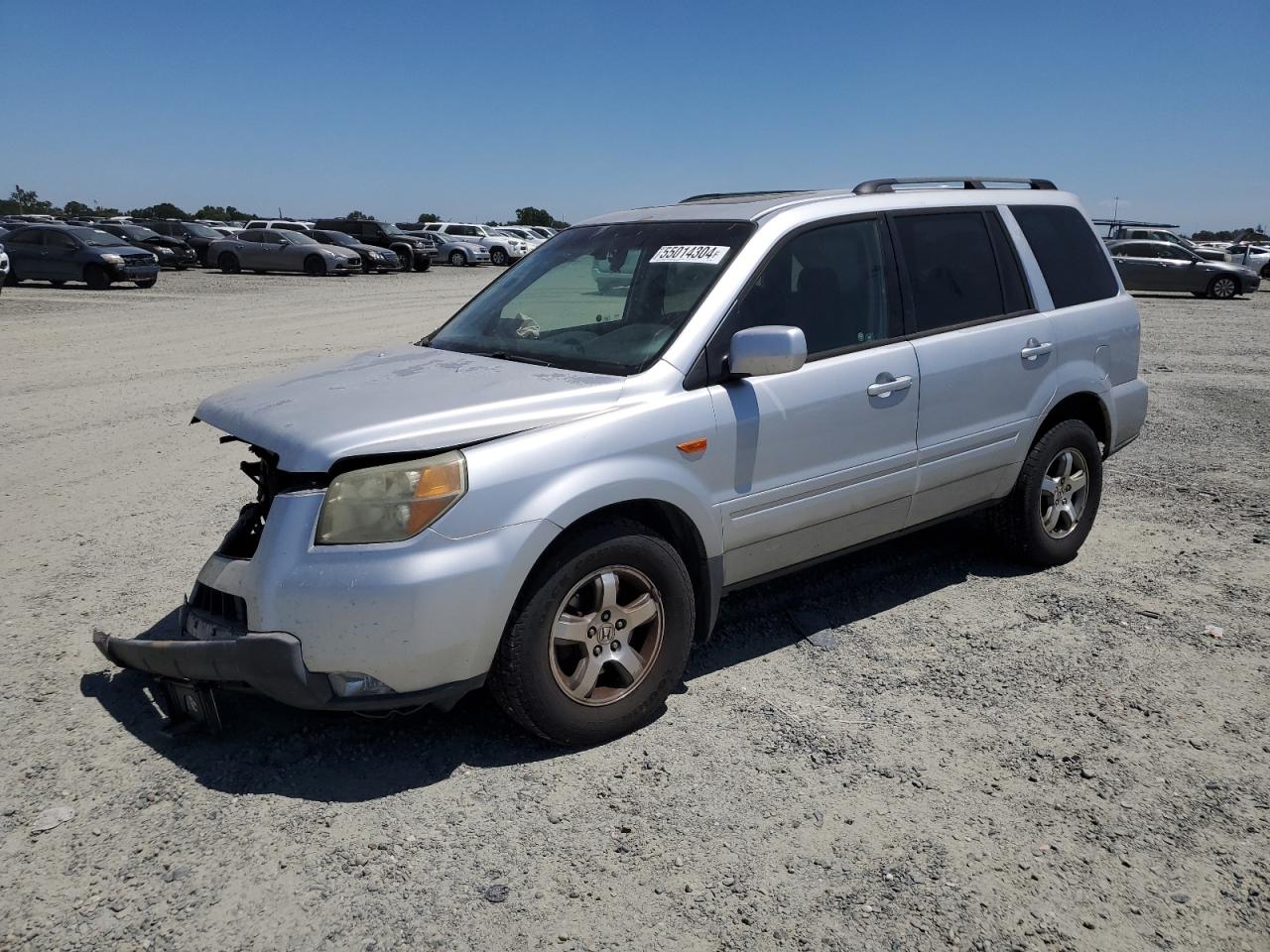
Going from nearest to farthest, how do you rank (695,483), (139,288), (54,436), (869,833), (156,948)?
(156,948) → (869,833) → (695,483) → (54,436) → (139,288)

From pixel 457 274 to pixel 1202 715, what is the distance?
3444 centimetres

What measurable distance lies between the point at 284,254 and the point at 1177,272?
2619 centimetres

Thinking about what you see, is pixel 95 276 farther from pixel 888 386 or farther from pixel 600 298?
pixel 888 386

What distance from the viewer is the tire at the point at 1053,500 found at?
17.5ft

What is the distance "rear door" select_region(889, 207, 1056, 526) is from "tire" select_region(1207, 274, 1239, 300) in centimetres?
2657

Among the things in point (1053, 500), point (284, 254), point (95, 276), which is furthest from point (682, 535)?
point (284, 254)

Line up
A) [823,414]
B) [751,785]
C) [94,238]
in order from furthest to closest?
[94,238] → [823,414] → [751,785]

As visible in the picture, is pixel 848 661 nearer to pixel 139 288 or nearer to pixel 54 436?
pixel 54 436

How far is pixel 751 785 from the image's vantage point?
348cm

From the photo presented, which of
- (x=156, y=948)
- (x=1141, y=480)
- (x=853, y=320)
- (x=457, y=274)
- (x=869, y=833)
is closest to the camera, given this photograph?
(x=156, y=948)

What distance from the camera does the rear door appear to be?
4723 mm

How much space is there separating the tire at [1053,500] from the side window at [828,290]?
1.29m

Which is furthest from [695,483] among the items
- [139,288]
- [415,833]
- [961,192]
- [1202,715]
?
[139,288]

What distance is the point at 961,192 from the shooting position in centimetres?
523
